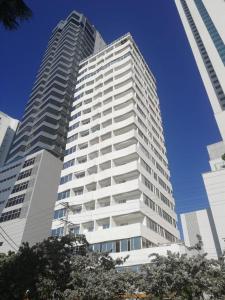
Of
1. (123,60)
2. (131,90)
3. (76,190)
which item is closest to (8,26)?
(76,190)

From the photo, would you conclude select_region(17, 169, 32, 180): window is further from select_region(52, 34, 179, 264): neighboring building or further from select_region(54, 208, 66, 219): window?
select_region(54, 208, 66, 219): window

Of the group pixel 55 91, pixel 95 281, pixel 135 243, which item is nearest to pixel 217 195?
pixel 55 91

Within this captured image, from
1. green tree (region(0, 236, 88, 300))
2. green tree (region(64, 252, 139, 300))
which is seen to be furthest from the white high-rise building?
green tree (region(0, 236, 88, 300))

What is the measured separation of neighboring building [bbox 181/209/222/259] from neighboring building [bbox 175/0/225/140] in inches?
1777

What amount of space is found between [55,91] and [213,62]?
68.8 m

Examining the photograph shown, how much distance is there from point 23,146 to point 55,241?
193 feet

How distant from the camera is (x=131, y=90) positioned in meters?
60.4

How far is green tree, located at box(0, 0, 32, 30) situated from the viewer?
9.31 metres

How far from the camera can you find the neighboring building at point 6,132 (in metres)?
112

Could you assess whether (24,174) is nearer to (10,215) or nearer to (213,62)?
(10,215)

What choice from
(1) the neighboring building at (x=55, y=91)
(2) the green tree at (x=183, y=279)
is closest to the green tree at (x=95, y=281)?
(2) the green tree at (x=183, y=279)

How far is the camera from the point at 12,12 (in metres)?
9.35

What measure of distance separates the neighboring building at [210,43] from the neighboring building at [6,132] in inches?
3285

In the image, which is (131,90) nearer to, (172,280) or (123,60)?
A: (123,60)
